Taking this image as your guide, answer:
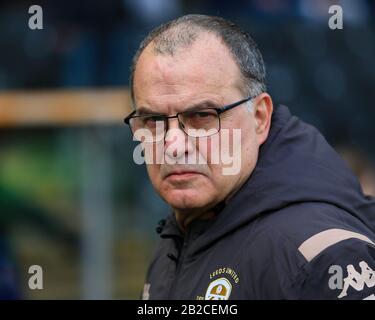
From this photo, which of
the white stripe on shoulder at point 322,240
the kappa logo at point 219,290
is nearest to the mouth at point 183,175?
the kappa logo at point 219,290

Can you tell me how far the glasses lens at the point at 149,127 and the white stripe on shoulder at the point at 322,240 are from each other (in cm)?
62

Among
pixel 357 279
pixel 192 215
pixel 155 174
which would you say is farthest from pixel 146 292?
pixel 357 279

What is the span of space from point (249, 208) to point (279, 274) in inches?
12.8

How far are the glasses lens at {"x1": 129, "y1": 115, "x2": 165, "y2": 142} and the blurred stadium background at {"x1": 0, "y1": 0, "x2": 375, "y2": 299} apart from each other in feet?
12.8

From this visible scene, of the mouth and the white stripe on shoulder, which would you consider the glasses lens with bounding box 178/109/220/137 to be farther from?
the white stripe on shoulder

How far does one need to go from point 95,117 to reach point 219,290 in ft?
14.7

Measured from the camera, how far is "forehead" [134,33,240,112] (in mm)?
2439

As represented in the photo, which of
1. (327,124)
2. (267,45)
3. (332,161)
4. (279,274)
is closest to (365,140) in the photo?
(327,124)

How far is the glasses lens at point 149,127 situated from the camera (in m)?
2.51

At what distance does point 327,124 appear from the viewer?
7117mm

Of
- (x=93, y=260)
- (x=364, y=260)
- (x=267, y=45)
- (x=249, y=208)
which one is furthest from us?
(x=267, y=45)

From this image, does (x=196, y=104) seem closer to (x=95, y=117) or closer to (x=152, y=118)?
(x=152, y=118)

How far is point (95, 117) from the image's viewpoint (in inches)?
261

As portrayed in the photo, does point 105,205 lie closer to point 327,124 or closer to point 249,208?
point 327,124
